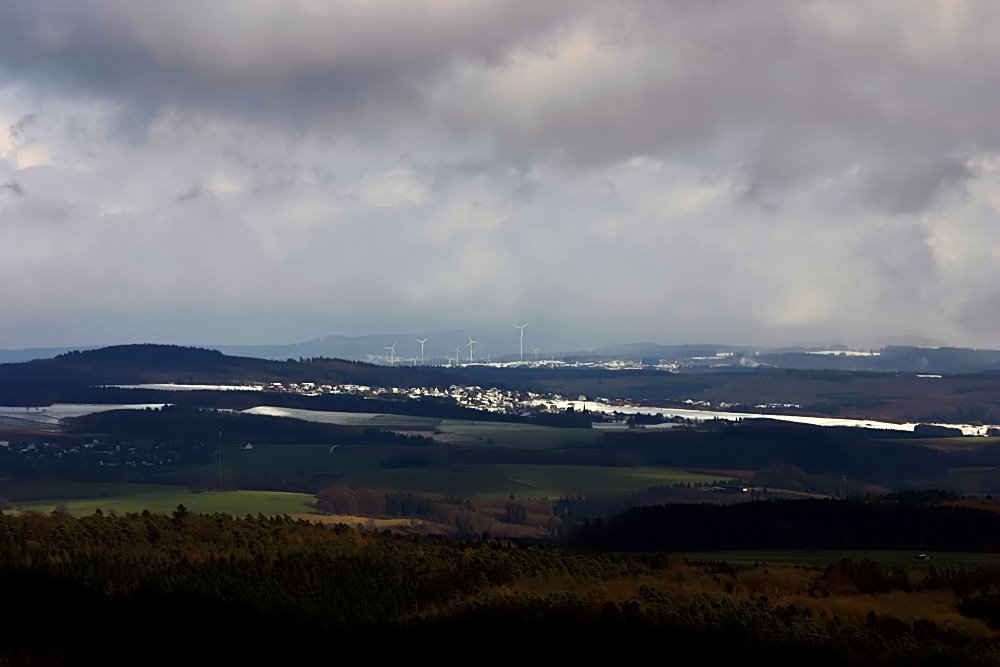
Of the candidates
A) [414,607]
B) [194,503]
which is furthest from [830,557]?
[194,503]

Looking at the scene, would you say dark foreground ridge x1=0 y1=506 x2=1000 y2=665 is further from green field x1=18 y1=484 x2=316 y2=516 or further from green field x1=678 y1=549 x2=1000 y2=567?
green field x1=18 y1=484 x2=316 y2=516

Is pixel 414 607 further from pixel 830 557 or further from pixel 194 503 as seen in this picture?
pixel 194 503

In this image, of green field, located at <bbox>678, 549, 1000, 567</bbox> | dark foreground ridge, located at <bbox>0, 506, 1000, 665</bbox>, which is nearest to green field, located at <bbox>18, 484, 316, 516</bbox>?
green field, located at <bbox>678, 549, 1000, 567</bbox>

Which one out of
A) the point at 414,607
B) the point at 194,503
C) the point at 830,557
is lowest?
the point at 194,503

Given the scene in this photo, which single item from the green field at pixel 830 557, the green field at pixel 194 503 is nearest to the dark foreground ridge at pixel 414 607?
the green field at pixel 830 557

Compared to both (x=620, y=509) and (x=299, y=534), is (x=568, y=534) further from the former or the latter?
(x=299, y=534)

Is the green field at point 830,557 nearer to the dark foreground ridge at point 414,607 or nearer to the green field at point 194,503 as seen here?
the dark foreground ridge at point 414,607

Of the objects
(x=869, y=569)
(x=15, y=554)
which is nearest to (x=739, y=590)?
(x=869, y=569)
